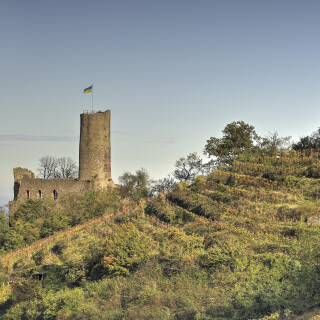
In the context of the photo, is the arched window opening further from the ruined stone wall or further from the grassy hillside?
the grassy hillside

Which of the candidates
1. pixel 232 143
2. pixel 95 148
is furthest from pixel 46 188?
pixel 232 143

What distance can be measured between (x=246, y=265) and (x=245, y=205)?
1031 cm

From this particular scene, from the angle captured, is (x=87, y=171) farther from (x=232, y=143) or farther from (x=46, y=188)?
(x=232, y=143)

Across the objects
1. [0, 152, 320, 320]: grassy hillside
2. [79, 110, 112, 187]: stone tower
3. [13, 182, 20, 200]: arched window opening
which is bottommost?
[0, 152, 320, 320]: grassy hillside

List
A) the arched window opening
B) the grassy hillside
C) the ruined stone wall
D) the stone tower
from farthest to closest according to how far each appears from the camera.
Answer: the arched window opening, the stone tower, the ruined stone wall, the grassy hillside

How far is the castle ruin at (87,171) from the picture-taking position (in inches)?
1668

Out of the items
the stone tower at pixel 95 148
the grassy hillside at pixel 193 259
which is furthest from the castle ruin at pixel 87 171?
the grassy hillside at pixel 193 259

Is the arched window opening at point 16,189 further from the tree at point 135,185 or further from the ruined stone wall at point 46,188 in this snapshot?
the tree at point 135,185

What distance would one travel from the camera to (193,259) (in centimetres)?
2239

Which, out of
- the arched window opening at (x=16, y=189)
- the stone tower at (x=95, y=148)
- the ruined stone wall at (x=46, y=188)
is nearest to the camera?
the ruined stone wall at (x=46, y=188)

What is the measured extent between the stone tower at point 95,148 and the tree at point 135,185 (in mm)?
1906

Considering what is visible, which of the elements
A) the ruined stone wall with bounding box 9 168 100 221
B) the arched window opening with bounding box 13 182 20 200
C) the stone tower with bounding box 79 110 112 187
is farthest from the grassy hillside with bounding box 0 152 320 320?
the arched window opening with bounding box 13 182 20 200

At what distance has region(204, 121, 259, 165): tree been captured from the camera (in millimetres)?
45094

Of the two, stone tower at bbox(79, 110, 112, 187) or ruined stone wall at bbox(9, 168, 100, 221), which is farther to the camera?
stone tower at bbox(79, 110, 112, 187)
